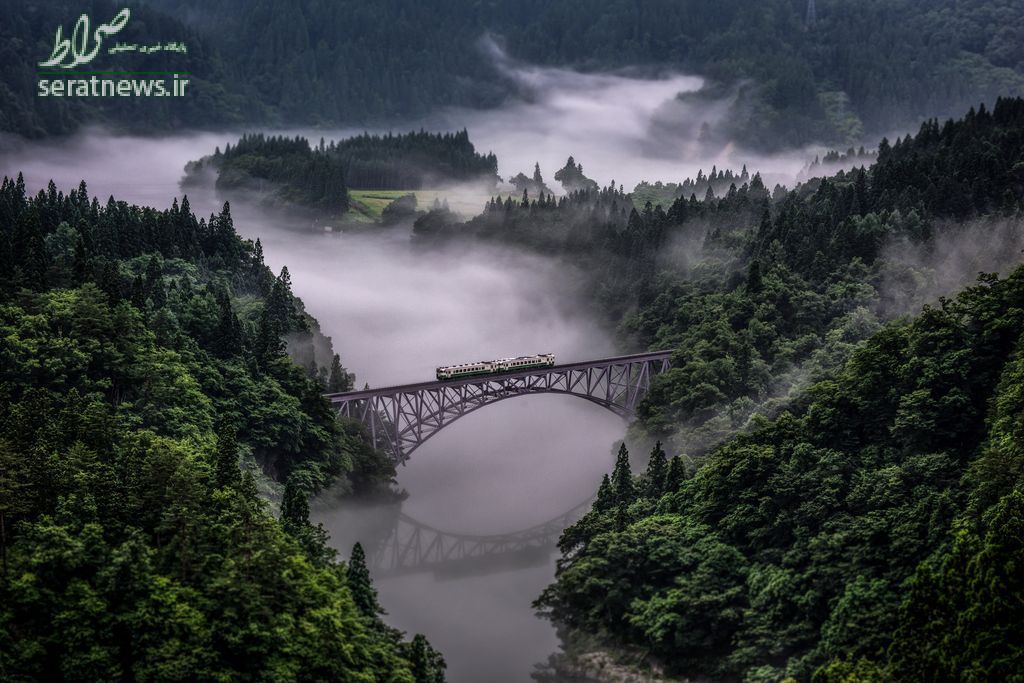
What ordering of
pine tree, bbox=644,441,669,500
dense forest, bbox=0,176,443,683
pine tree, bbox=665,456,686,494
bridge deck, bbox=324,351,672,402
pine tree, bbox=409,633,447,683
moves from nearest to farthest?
dense forest, bbox=0,176,443,683
pine tree, bbox=409,633,447,683
pine tree, bbox=665,456,686,494
pine tree, bbox=644,441,669,500
bridge deck, bbox=324,351,672,402

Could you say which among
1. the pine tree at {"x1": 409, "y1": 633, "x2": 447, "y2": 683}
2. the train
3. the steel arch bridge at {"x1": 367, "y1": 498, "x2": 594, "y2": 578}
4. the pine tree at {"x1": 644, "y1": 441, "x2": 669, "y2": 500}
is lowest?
the steel arch bridge at {"x1": 367, "y1": 498, "x2": 594, "y2": 578}

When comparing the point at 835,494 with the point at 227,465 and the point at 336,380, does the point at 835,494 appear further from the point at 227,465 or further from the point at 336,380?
the point at 336,380

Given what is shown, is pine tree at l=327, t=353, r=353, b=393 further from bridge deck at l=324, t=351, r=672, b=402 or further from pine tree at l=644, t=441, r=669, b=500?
pine tree at l=644, t=441, r=669, b=500

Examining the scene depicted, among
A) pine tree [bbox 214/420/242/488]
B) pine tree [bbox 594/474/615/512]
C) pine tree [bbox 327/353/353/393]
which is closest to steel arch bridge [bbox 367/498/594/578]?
pine tree [bbox 594/474/615/512]

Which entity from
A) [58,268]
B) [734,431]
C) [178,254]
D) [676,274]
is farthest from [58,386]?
[676,274]

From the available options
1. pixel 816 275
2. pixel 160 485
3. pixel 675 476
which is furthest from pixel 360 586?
pixel 816 275

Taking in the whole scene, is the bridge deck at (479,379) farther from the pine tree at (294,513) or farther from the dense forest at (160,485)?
the pine tree at (294,513)
